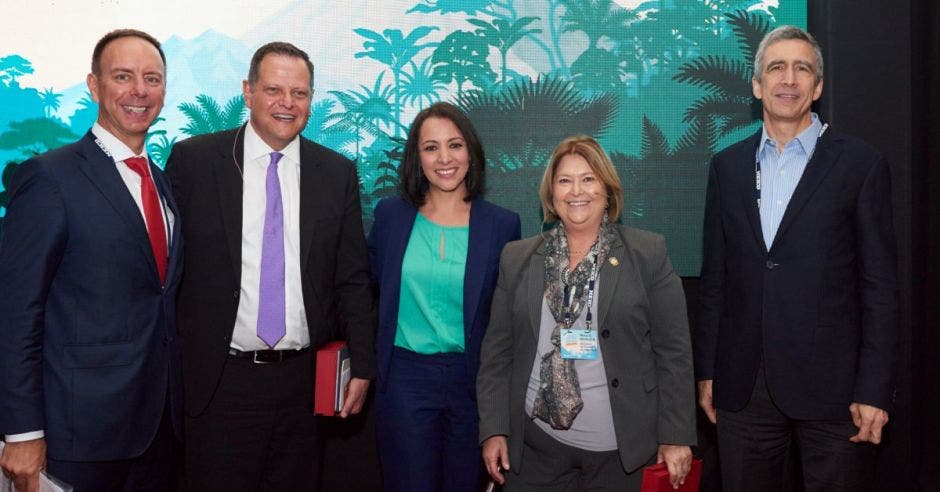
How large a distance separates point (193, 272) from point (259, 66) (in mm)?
821

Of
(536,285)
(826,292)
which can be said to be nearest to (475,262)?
(536,285)

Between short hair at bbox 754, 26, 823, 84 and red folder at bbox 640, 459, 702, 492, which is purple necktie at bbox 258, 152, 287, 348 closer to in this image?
red folder at bbox 640, 459, 702, 492

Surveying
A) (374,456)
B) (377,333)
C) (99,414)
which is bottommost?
(374,456)

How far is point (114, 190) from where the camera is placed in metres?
2.25

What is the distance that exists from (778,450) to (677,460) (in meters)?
0.51

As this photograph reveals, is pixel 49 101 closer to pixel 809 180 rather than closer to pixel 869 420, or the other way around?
pixel 809 180

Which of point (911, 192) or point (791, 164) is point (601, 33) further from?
point (911, 192)

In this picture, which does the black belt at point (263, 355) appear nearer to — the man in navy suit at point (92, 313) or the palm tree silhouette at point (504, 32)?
the man in navy suit at point (92, 313)

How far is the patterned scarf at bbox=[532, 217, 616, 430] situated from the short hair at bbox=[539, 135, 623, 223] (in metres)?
0.07

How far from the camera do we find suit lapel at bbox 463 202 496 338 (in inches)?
107

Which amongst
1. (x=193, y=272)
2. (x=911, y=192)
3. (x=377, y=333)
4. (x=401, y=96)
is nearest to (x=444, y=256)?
(x=377, y=333)

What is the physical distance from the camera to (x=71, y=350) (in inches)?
85.3

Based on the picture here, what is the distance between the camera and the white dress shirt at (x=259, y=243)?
2.58 m

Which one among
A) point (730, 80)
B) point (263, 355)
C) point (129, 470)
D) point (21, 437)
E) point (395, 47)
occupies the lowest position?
point (129, 470)
